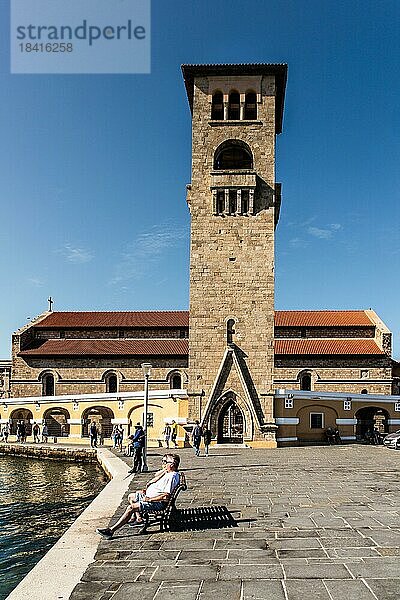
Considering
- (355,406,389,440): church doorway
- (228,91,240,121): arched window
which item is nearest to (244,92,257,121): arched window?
(228,91,240,121): arched window

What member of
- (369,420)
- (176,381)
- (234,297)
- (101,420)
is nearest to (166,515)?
(234,297)

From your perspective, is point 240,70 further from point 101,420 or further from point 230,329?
point 101,420

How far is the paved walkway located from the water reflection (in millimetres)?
2055

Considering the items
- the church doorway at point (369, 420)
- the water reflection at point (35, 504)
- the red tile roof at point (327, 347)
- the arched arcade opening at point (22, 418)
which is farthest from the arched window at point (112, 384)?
the church doorway at point (369, 420)

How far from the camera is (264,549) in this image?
29.4 feet

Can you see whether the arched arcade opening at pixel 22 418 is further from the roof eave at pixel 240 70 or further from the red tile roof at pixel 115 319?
the roof eave at pixel 240 70

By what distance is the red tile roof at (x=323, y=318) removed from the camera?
49.4m

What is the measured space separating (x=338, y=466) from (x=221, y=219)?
16672 mm

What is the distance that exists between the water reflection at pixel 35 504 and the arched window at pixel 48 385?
16.1m

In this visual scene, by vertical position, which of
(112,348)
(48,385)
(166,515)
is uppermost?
(112,348)

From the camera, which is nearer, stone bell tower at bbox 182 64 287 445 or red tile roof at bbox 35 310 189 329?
stone bell tower at bbox 182 64 287 445

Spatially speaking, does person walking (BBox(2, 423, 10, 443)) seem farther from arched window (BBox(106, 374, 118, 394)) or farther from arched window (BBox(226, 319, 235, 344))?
arched window (BBox(226, 319, 235, 344))

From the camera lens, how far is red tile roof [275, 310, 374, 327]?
49375mm

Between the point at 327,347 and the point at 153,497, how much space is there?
3800cm
